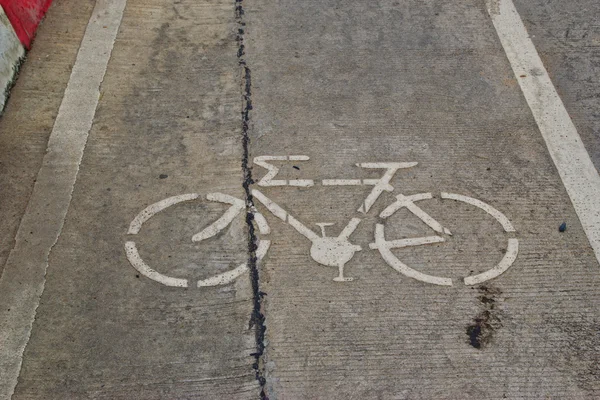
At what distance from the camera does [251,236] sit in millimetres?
3521

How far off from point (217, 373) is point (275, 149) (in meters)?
1.71

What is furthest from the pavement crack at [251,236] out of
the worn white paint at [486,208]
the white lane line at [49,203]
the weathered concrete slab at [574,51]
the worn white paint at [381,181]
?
the weathered concrete slab at [574,51]

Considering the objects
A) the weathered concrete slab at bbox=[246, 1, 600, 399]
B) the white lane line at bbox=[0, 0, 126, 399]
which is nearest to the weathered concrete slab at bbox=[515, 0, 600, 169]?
the weathered concrete slab at bbox=[246, 1, 600, 399]

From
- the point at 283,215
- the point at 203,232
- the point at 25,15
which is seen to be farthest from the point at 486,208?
the point at 25,15

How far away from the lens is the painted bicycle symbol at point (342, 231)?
10.9 ft

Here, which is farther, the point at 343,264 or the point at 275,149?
the point at 275,149

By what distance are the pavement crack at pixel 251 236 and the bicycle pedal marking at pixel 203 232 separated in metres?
0.04

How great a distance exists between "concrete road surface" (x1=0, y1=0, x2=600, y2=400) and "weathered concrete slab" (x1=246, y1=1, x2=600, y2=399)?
0.04ft

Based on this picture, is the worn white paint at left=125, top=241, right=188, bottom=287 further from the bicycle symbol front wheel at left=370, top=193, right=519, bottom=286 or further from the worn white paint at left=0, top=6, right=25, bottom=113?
the worn white paint at left=0, top=6, right=25, bottom=113

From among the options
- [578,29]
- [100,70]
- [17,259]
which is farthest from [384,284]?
[578,29]

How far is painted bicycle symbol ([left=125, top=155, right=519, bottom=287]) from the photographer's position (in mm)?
3326

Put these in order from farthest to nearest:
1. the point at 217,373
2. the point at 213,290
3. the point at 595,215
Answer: the point at 595,215 < the point at 213,290 < the point at 217,373

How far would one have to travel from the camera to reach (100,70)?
15.3 feet

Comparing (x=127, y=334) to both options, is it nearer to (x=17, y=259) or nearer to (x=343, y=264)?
(x=17, y=259)
